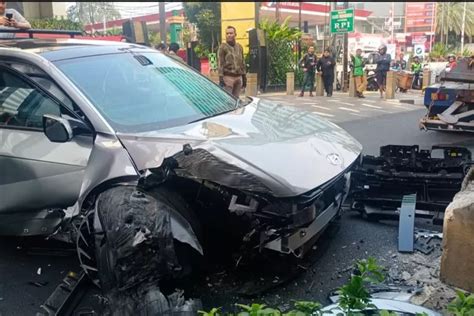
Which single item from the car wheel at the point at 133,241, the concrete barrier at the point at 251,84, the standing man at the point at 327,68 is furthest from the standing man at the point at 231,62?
the standing man at the point at 327,68

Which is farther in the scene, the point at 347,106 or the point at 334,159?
the point at 347,106

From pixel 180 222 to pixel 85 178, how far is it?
714mm

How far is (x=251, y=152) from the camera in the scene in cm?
309

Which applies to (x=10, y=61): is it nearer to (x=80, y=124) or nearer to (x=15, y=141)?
(x=15, y=141)

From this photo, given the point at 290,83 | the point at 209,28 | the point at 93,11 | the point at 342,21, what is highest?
the point at 93,11

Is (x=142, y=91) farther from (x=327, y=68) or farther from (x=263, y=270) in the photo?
(x=327, y=68)

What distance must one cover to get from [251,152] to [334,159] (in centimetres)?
71

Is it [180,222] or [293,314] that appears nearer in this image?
[293,314]

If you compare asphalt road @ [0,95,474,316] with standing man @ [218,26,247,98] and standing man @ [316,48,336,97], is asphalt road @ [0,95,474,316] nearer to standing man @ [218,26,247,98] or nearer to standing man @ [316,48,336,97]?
standing man @ [218,26,247,98]

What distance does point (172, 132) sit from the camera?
132 inches

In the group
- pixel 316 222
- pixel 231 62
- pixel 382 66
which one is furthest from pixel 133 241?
pixel 382 66

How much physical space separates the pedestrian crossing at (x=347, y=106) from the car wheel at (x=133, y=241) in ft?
30.5

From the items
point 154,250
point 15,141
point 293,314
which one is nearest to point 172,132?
point 154,250

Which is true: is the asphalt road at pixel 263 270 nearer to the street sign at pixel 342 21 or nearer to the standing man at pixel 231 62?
the standing man at pixel 231 62
